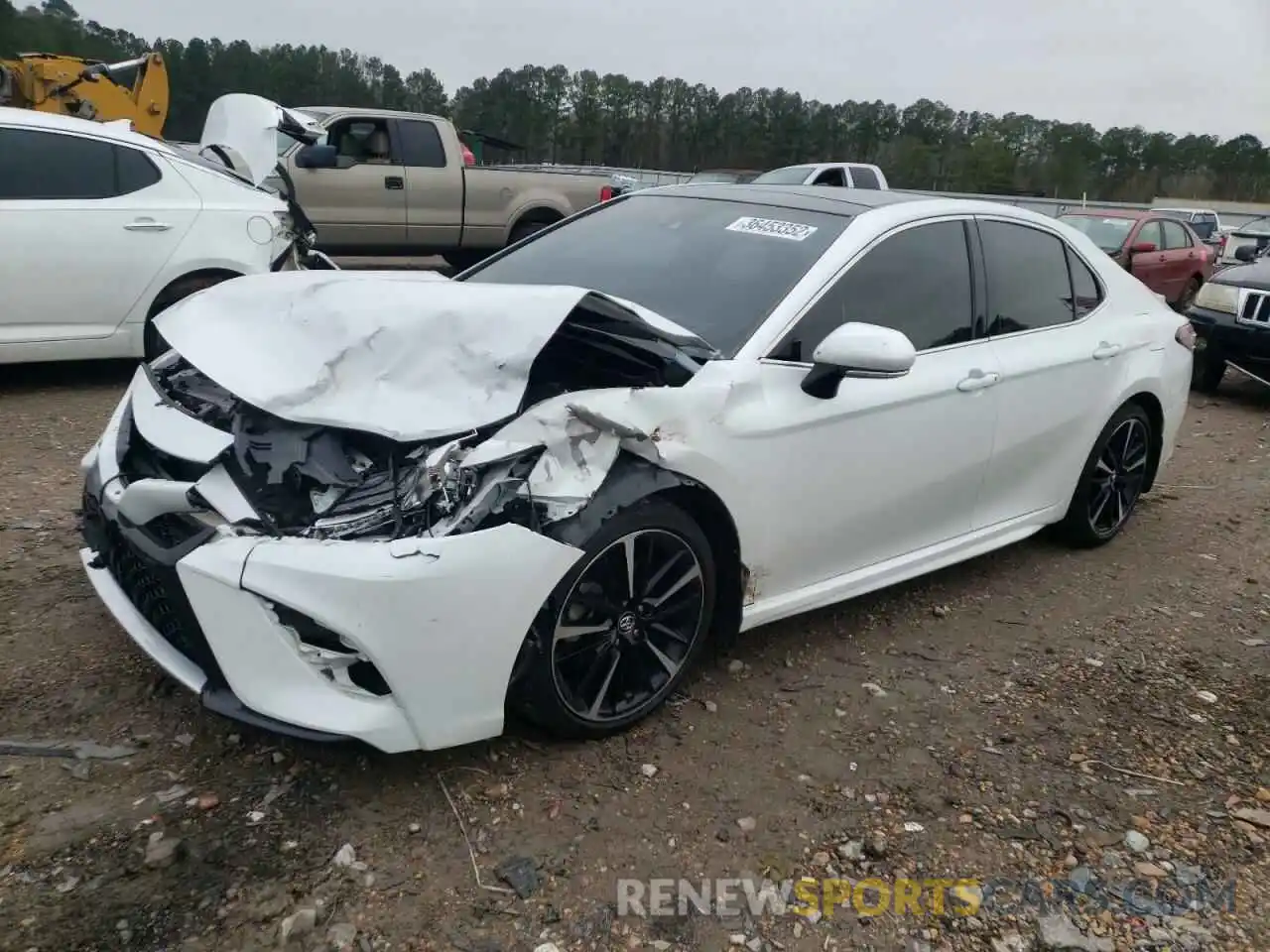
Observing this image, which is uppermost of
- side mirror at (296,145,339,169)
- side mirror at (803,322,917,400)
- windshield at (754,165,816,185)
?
windshield at (754,165,816,185)

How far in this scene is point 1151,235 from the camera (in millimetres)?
13648

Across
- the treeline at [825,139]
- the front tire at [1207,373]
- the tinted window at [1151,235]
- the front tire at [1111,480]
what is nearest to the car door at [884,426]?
the front tire at [1111,480]

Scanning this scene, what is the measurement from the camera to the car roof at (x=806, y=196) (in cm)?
376

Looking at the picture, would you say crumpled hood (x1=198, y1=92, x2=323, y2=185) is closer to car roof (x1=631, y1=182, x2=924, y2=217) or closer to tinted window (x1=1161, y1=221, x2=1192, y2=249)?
car roof (x1=631, y1=182, x2=924, y2=217)

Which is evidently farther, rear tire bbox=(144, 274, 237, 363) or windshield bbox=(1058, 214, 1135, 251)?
windshield bbox=(1058, 214, 1135, 251)

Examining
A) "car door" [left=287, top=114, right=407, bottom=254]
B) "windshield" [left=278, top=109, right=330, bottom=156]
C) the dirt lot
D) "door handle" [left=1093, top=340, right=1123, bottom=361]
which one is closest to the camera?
the dirt lot

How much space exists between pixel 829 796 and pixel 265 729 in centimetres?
151

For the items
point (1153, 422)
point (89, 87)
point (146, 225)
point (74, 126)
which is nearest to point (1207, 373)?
point (1153, 422)

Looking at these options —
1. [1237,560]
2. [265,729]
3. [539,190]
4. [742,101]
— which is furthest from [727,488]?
[742,101]

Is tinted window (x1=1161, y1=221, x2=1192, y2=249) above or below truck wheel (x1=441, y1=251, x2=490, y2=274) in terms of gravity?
above

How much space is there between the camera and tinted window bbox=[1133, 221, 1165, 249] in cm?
1333

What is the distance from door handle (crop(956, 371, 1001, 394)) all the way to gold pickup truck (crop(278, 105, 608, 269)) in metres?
7.16

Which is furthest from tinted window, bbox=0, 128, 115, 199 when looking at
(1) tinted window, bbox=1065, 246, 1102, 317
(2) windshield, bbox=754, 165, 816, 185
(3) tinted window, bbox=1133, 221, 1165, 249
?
(3) tinted window, bbox=1133, 221, 1165, 249

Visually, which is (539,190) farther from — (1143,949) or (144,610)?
(1143,949)
